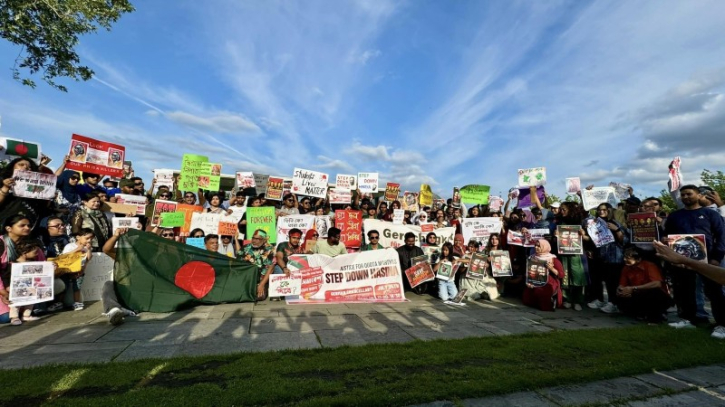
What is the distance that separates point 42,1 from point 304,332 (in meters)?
12.9

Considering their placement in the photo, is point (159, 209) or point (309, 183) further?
point (309, 183)

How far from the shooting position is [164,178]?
10.9 meters

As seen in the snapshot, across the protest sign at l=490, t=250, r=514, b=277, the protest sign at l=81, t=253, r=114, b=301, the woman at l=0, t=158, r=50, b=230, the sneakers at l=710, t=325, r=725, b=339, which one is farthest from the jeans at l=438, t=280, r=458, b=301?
the woman at l=0, t=158, r=50, b=230

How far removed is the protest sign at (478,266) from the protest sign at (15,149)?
10.3m

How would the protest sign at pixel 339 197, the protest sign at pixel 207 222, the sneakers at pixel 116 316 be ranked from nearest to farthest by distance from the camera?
the sneakers at pixel 116 316
the protest sign at pixel 207 222
the protest sign at pixel 339 197

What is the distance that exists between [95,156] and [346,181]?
6.79m

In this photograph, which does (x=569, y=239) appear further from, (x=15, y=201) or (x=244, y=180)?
(x=15, y=201)

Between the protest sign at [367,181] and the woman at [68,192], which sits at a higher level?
the protest sign at [367,181]

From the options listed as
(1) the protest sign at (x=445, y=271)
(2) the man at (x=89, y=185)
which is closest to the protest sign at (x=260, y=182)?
(2) the man at (x=89, y=185)

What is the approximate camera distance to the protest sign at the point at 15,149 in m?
7.32

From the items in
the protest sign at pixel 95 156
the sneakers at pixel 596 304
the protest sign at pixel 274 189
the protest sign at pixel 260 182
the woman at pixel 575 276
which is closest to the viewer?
the woman at pixel 575 276

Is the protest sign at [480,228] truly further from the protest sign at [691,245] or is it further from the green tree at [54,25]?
the green tree at [54,25]

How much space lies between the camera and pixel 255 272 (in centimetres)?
741

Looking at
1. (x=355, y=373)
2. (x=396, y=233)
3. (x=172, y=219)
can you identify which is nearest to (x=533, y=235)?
(x=396, y=233)
